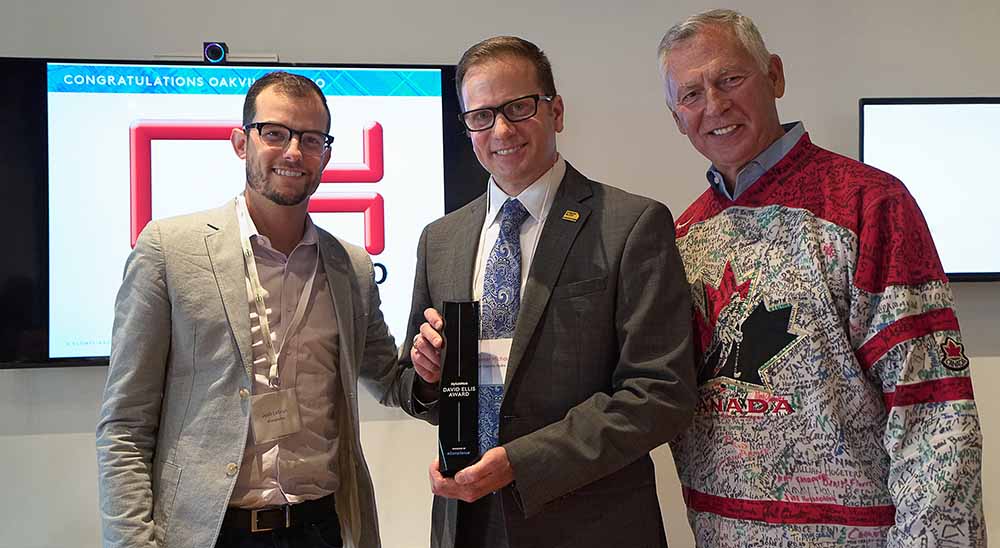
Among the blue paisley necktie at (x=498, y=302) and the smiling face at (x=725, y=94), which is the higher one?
the smiling face at (x=725, y=94)

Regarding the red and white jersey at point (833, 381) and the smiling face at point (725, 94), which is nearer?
the red and white jersey at point (833, 381)

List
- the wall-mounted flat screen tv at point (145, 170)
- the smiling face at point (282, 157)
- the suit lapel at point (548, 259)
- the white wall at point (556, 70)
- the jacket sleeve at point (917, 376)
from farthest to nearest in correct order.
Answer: the white wall at point (556, 70) < the wall-mounted flat screen tv at point (145, 170) < the smiling face at point (282, 157) < the suit lapel at point (548, 259) < the jacket sleeve at point (917, 376)

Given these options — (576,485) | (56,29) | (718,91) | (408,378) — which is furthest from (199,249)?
(56,29)

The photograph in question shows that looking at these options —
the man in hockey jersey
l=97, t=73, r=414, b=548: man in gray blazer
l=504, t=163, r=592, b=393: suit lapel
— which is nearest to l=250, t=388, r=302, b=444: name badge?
l=97, t=73, r=414, b=548: man in gray blazer

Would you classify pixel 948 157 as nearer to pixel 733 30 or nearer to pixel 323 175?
pixel 733 30

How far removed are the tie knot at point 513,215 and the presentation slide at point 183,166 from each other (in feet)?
4.93

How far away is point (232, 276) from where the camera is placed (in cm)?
187

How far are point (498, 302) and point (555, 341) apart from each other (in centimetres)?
15

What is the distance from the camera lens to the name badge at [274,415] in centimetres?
182

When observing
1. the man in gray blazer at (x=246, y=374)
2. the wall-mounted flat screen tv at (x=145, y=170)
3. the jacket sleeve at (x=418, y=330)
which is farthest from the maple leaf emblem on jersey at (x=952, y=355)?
the wall-mounted flat screen tv at (x=145, y=170)

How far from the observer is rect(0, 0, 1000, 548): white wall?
3.08 meters

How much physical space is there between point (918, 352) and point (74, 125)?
9.76 feet

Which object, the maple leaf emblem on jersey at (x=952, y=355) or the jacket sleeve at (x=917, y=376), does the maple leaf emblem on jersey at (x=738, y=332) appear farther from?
the maple leaf emblem on jersey at (x=952, y=355)

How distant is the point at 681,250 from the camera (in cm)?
190
